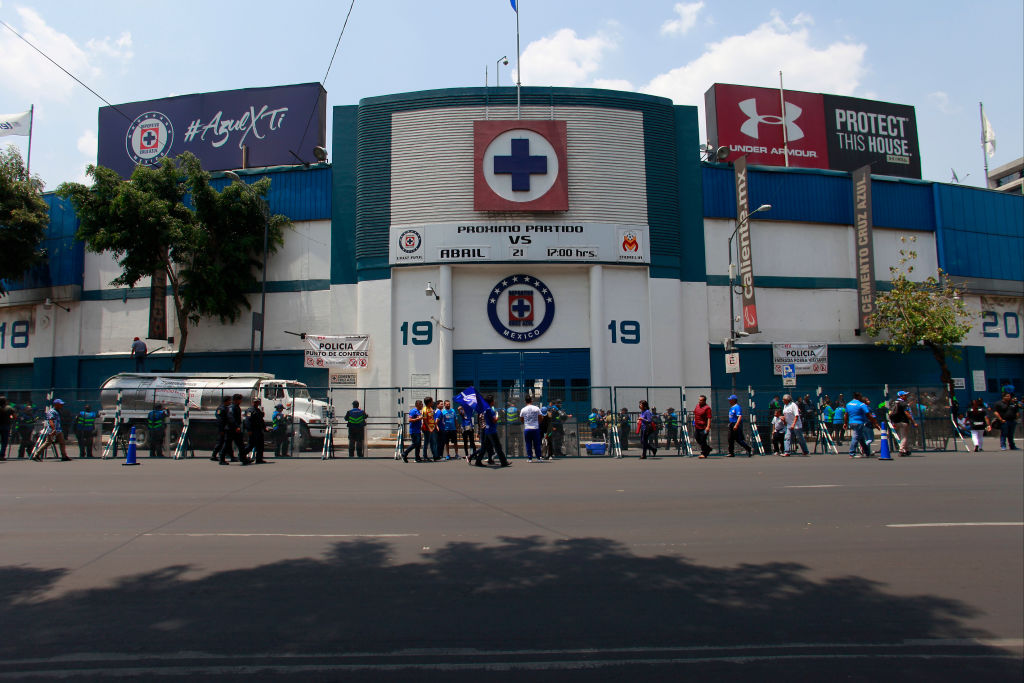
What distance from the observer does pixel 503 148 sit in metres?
25.9

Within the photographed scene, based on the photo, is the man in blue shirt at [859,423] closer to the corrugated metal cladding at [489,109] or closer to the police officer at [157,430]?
the corrugated metal cladding at [489,109]

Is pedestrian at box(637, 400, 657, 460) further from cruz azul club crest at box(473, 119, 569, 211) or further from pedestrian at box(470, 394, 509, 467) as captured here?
cruz azul club crest at box(473, 119, 569, 211)

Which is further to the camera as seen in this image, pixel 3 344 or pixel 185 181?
pixel 3 344

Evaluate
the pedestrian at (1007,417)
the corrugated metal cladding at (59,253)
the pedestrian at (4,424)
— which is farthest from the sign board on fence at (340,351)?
the pedestrian at (1007,417)

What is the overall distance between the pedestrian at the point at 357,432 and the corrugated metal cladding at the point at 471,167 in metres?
9.48

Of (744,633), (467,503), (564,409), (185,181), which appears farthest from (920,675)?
(185,181)

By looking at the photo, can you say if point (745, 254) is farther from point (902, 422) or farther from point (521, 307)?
point (902, 422)

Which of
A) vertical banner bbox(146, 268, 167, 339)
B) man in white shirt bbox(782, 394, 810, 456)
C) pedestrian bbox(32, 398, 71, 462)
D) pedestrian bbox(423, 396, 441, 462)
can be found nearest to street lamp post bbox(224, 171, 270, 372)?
vertical banner bbox(146, 268, 167, 339)

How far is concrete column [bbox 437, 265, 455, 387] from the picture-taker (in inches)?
1008

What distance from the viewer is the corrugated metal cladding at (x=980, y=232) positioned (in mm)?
30547

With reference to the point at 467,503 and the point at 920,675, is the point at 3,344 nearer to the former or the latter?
the point at 467,503

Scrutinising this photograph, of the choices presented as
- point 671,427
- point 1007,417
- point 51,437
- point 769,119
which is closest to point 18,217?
point 51,437

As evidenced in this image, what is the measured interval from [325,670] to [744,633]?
2.74m

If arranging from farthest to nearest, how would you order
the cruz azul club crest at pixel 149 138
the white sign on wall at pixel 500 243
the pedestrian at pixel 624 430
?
1. the cruz azul club crest at pixel 149 138
2. the white sign on wall at pixel 500 243
3. the pedestrian at pixel 624 430
